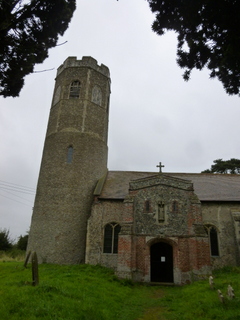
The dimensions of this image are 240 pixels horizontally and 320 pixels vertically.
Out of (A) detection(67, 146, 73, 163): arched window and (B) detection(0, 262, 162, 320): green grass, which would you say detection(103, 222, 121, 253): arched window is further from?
(A) detection(67, 146, 73, 163): arched window

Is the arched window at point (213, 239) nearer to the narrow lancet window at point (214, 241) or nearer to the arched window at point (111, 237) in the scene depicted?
the narrow lancet window at point (214, 241)

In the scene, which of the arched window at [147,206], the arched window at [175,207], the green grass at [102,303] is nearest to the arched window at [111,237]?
the arched window at [147,206]

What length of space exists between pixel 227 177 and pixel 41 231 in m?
17.7

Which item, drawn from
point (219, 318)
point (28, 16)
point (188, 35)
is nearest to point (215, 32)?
point (188, 35)

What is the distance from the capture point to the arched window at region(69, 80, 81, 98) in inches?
1000

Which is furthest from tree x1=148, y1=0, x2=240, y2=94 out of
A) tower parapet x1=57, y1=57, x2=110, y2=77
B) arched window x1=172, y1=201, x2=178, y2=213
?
tower parapet x1=57, y1=57, x2=110, y2=77

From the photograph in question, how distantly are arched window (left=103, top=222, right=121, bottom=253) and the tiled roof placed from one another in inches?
87.2

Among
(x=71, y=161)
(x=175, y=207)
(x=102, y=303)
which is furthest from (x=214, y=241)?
(x=71, y=161)

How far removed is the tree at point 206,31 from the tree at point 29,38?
2.93 metres

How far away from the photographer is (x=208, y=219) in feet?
65.5

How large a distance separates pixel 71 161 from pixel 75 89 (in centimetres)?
759

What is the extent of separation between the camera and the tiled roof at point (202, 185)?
20.9m

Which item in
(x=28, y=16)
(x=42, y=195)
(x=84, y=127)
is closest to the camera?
(x=28, y=16)

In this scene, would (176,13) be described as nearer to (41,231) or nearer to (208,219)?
(208,219)
